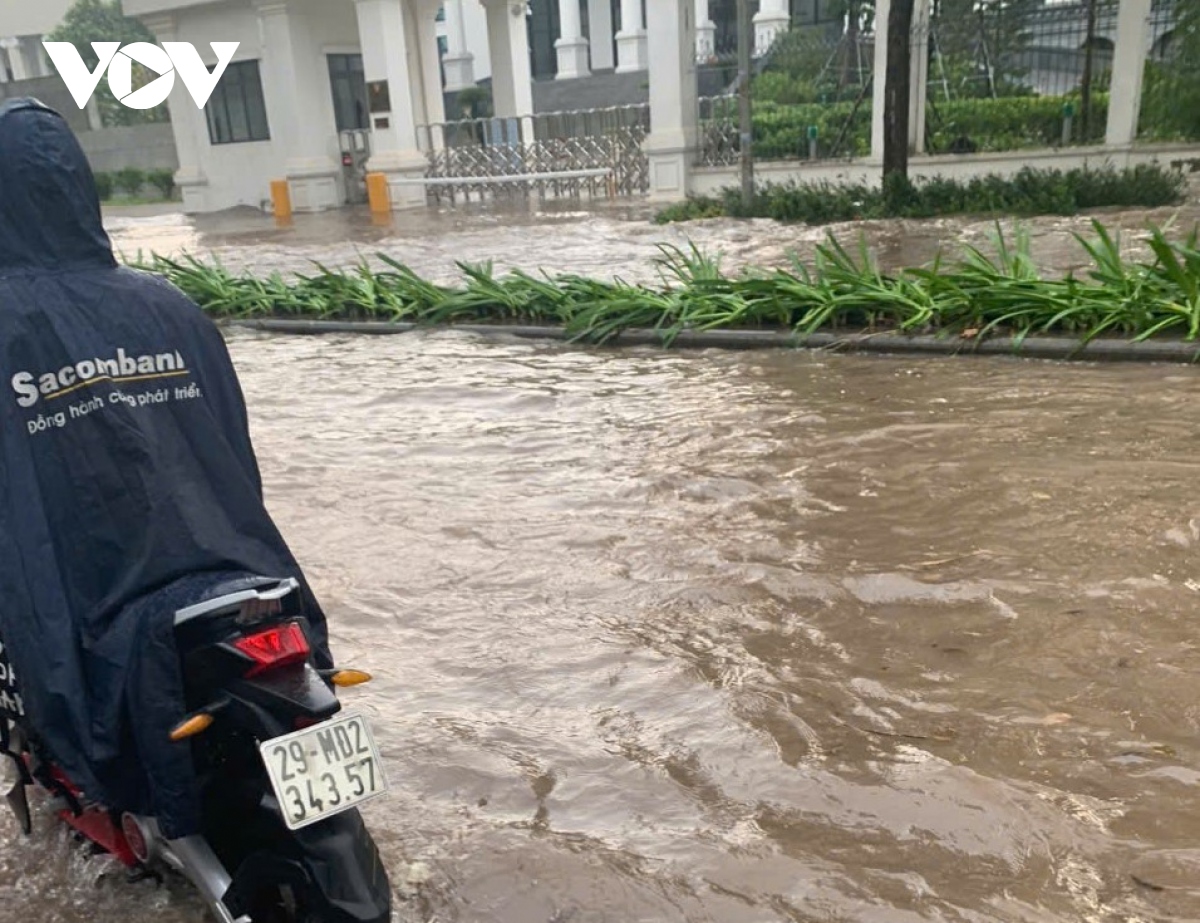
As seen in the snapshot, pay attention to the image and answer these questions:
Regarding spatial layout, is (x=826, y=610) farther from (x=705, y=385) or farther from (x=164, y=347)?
(x=705, y=385)

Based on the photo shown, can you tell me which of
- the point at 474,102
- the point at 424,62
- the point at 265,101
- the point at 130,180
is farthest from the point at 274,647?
the point at 130,180

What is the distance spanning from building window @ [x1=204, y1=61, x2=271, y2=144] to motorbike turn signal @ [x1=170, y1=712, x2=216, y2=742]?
28.2 meters

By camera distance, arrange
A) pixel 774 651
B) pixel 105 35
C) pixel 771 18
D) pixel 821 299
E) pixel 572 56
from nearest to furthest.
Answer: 1. pixel 774 651
2. pixel 821 299
3. pixel 771 18
4. pixel 572 56
5. pixel 105 35

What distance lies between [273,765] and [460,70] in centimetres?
4757

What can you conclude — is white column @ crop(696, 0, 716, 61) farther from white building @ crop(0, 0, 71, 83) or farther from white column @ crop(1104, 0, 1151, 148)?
white building @ crop(0, 0, 71, 83)

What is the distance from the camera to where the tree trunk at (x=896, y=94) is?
1616cm

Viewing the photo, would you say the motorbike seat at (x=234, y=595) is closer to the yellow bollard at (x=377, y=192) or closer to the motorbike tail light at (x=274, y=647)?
the motorbike tail light at (x=274, y=647)

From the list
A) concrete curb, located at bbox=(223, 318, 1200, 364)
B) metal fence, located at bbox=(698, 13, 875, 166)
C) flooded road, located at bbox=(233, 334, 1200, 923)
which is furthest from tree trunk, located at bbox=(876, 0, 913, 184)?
flooded road, located at bbox=(233, 334, 1200, 923)

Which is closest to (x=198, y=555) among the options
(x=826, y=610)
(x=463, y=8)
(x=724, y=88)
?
(x=826, y=610)

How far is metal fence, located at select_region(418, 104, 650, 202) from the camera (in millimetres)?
24609

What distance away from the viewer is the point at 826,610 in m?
4.32

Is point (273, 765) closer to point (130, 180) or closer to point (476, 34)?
point (130, 180)

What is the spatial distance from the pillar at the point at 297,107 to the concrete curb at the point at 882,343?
17912mm

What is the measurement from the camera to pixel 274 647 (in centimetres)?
238
